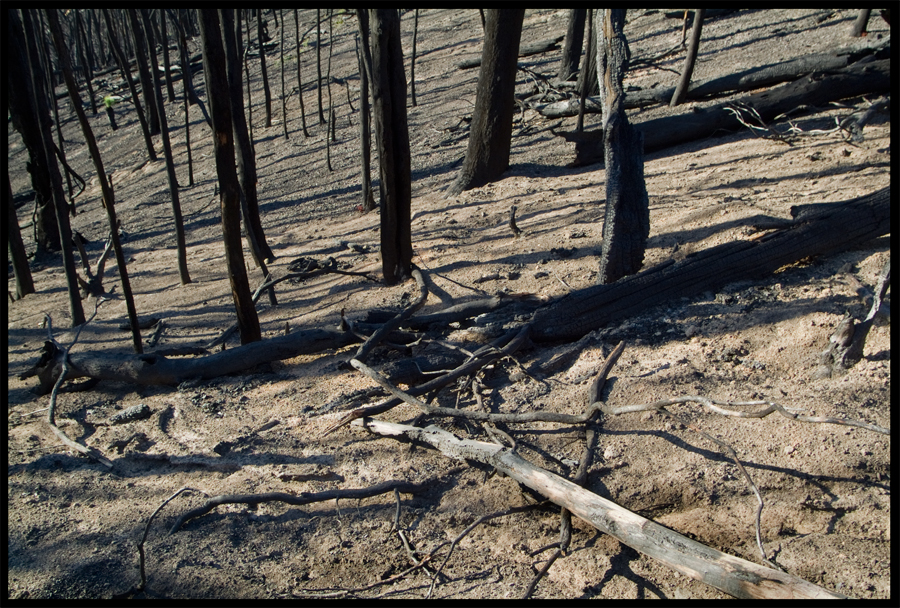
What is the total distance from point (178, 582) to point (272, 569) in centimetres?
37

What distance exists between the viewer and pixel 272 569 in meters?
2.67

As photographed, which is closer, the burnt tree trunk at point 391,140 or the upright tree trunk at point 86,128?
the upright tree trunk at point 86,128

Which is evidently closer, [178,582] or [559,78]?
[178,582]

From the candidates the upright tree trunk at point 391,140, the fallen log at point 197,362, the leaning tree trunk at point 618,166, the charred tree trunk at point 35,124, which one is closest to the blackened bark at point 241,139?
the charred tree trunk at point 35,124

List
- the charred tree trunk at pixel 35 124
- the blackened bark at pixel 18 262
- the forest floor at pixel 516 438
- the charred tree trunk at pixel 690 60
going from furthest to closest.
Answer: the charred tree trunk at pixel 690 60
the blackened bark at pixel 18 262
the charred tree trunk at pixel 35 124
the forest floor at pixel 516 438

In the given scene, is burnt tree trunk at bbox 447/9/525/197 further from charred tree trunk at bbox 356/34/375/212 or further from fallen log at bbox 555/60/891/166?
charred tree trunk at bbox 356/34/375/212

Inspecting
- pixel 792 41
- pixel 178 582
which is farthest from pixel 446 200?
pixel 792 41

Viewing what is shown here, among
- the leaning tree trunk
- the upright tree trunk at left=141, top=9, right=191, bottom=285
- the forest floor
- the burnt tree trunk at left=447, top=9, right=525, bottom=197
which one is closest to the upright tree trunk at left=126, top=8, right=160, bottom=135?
the upright tree trunk at left=141, top=9, right=191, bottom=285

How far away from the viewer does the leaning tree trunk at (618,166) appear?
13.5 feet

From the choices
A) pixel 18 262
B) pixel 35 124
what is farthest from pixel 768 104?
pixel 35 124

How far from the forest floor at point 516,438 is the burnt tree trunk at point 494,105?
50.4 inches

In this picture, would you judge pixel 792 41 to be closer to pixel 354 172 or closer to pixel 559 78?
pixel 559 78

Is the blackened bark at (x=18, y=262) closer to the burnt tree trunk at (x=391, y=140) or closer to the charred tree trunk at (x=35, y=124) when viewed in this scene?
the charred tree trunk at (x=35, y=124)

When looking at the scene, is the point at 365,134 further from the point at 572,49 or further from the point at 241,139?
the point at 572,49
